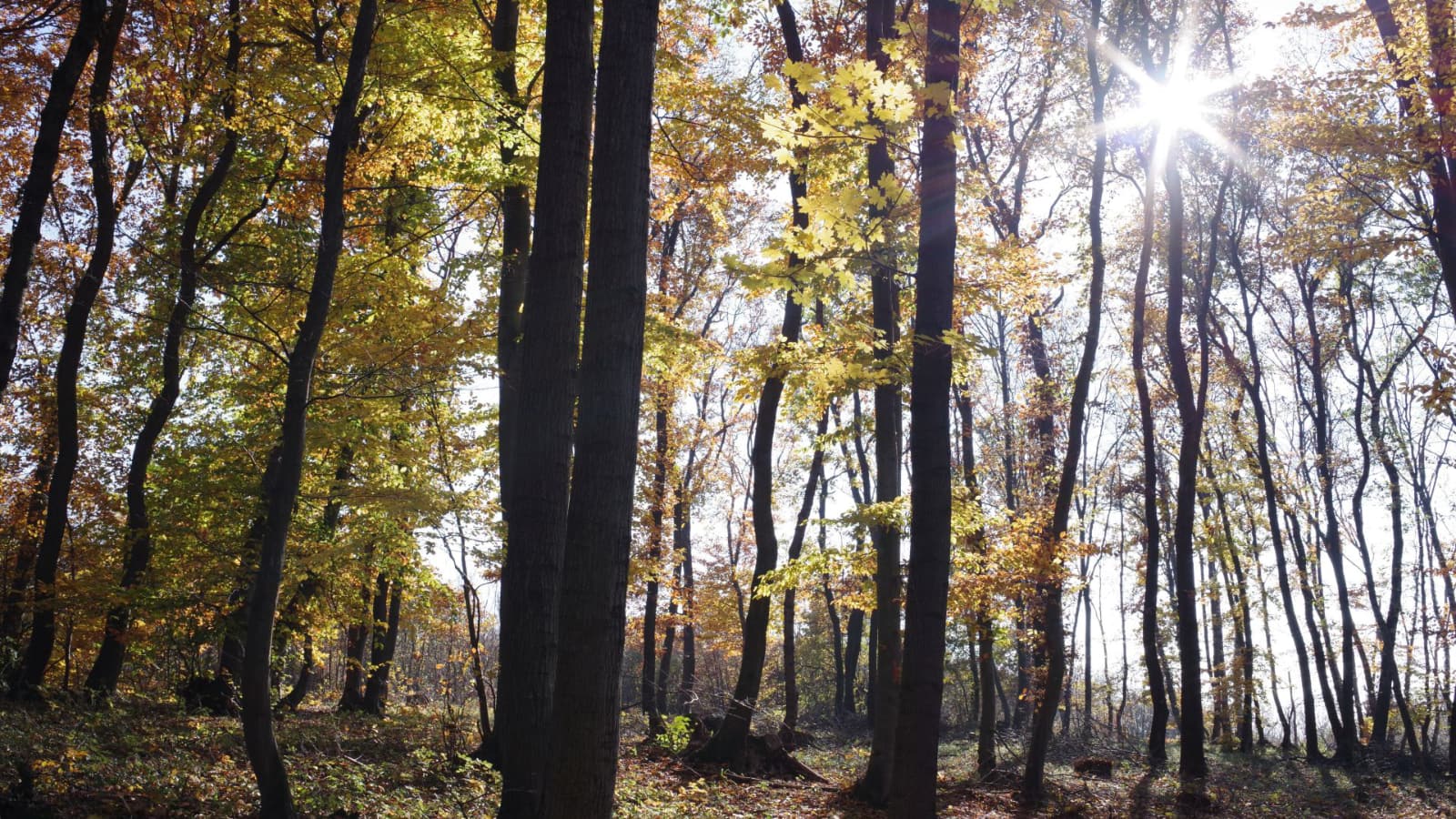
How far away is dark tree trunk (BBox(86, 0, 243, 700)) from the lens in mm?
11680

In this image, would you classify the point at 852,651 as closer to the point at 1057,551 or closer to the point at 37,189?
the point at 1057,551

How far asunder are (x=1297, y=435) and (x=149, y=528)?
106ft

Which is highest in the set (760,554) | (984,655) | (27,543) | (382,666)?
(760,554)

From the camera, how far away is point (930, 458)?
18.6 feet

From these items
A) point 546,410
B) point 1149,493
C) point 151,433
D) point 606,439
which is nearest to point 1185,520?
point 1149,493

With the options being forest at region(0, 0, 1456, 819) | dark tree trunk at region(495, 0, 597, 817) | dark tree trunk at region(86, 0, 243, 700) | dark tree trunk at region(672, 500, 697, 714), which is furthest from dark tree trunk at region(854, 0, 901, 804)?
dark tree trunk at region(672, 500, 697, 714)

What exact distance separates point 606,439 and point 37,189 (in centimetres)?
612

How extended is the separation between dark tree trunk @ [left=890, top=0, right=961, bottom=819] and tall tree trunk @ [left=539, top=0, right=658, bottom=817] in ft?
7.00

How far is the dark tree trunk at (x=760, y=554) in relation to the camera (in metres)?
11.9

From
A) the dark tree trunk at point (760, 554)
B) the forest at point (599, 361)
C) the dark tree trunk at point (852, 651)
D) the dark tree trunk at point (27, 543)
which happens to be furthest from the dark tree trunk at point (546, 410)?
the dark tree trunk at point (852, 651)

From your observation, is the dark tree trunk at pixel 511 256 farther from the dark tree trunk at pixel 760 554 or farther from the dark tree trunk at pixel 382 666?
the dark tree trunk at pixel 382 666

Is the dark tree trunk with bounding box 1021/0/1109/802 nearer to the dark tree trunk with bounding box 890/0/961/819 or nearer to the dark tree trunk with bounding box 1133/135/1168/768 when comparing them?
the dark tree trunk with bounding box 1133/135/1168/768

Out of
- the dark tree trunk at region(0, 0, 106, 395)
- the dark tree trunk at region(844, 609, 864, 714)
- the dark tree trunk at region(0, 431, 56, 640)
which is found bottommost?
the dark tree trunk at region(844, 609, 864, 714)

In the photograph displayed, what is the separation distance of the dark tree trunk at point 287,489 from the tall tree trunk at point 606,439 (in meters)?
3.33
